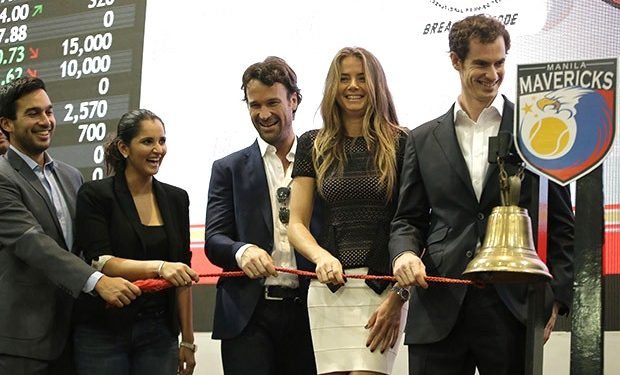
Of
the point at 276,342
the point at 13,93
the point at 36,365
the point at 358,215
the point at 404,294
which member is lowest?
the point at 36,365

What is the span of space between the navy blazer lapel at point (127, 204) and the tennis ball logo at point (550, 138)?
1468mm

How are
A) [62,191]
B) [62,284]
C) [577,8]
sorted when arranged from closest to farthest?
[62,284], [62,191], [577,8]

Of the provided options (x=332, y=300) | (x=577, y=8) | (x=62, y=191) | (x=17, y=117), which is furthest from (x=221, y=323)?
(x=577, y=8)

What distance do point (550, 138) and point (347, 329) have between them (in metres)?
0.85

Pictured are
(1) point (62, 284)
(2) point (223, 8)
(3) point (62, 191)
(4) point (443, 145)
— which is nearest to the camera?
(4) point (443, 145)

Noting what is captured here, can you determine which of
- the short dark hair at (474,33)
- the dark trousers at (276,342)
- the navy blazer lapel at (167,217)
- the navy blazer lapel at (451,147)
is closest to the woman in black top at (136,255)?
the navy blazer lapel at (167,217)

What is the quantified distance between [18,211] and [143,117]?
0.55 m

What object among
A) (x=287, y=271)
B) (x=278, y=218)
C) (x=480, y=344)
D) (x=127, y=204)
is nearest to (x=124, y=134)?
(x=127, y=204)

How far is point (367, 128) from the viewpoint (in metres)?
3.05

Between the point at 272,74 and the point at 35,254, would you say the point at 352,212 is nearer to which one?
the point at 272,74


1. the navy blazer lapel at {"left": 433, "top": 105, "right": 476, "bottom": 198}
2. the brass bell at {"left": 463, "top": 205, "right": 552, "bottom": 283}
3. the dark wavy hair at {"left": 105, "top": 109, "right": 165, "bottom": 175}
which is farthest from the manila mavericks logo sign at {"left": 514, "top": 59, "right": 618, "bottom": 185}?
the dark wavy hair at {"left": 105, "top": 109, "right": 165, "bottom": 175}

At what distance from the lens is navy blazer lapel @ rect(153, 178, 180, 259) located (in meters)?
3.39

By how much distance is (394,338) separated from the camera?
113 inches

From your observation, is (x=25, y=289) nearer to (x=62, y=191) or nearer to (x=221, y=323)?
(x=62, y=191)
